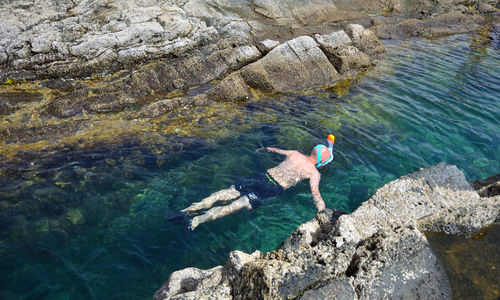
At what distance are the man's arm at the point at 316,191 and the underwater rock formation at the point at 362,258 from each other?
1.93m

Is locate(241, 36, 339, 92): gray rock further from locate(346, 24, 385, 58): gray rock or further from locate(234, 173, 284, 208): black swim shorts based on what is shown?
locate(234, 173, 284, 208): black swim shorts

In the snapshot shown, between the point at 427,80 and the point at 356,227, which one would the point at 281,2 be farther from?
the point at 356,227

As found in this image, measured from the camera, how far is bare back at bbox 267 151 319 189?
22.8 feet

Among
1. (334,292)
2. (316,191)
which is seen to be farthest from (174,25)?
(334,292)

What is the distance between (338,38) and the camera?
44.4ft

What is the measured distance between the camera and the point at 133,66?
1188cm

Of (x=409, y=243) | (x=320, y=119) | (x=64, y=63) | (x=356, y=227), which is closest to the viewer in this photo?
(x=409, y=243)

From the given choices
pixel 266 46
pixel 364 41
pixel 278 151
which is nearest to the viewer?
pixel 278 151

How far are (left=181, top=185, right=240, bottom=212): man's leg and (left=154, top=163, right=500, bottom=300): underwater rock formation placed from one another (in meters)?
2.24

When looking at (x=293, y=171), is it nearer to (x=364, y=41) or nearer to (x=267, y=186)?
(x=267, y=186)

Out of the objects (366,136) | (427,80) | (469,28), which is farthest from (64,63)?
(469,28)

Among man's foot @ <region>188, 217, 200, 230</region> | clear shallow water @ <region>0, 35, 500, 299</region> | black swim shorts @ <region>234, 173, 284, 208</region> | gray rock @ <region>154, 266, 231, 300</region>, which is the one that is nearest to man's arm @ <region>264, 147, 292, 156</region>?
clear shallow water @ <region>0, 35, 500, 299</region>

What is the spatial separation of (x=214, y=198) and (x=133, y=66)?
7.64 metres

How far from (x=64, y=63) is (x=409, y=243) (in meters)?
11.9
